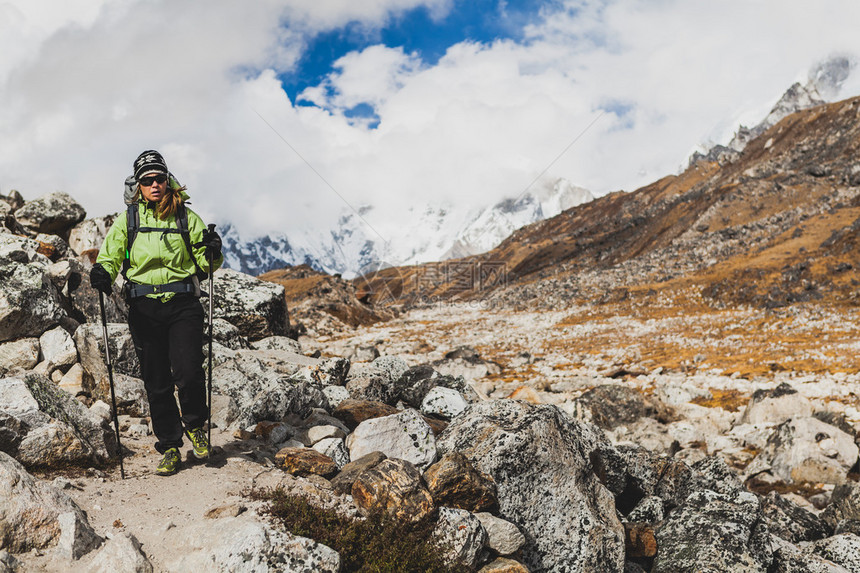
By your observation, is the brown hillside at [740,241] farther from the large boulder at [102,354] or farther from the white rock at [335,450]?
the large boulder at [102,354]

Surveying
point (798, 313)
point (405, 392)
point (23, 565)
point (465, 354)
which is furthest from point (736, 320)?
point (23, 565)

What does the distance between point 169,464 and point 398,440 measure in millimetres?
2983

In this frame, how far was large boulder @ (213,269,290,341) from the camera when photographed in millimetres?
17031

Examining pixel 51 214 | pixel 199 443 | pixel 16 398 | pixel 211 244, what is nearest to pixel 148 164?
pixel 211 244

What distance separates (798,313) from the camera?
3431 cm

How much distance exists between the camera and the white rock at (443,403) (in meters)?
10.7

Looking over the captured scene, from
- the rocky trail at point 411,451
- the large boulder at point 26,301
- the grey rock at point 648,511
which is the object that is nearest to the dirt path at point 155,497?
the rocky trail at point 411,451

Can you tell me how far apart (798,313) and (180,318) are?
3857 cm

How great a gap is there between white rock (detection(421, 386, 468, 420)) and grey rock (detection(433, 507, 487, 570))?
4.78 m

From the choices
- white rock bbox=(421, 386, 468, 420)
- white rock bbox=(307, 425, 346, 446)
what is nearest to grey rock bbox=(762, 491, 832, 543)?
white rock bbox=(421, 386, 468, 420)

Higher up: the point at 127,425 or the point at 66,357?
the point at 66,357

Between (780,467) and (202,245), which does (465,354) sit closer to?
(780,467)

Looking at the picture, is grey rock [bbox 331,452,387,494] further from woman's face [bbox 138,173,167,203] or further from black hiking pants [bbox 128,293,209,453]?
woman's face [bbox 138,173,167,203]

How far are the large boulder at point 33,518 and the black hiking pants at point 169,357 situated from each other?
1.91m
